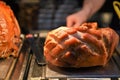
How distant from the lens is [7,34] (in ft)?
3.21

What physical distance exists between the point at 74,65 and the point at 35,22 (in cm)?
121


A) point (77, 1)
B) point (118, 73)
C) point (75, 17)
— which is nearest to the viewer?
point (118, 73)

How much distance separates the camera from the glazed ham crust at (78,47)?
84cm

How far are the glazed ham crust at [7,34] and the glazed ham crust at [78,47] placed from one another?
0.17 meters

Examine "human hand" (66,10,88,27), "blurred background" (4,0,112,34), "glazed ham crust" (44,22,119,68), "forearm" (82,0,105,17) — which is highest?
"glazed ham crust" (44,22,119,68)

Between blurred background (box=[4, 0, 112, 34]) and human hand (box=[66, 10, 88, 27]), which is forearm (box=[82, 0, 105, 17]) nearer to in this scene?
human hand (box=[66, 10, 88, 27])

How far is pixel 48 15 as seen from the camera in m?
2.00

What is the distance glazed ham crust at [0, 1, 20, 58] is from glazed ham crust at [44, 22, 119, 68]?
0.56 ft

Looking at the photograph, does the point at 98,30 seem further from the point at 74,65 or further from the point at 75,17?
the point at 75,17

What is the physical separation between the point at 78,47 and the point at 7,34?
0.93ft

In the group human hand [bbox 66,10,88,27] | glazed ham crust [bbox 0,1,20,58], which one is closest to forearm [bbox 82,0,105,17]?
human hand [bbox 66,10,88,27]

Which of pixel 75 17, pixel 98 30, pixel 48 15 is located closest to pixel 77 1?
pixel 48 15

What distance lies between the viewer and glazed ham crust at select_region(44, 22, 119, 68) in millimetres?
837

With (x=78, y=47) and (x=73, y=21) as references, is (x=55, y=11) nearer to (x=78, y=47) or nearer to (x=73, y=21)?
(x=73, y=21)
